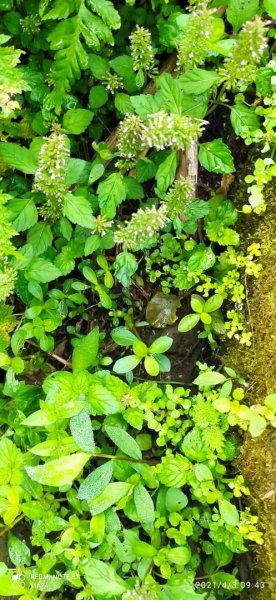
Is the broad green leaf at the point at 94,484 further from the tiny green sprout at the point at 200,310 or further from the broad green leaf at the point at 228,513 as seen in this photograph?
the tiny green sprout at the point at 200,310

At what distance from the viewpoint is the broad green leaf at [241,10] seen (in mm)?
1725

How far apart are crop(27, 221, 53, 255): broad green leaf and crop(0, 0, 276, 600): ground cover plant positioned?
0.01m

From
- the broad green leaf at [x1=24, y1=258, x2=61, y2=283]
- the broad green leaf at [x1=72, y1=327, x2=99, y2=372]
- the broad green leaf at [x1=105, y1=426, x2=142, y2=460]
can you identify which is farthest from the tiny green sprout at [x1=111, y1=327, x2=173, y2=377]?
the broad green leaf at [x1=24, y1=258, x2=61, y2=283]

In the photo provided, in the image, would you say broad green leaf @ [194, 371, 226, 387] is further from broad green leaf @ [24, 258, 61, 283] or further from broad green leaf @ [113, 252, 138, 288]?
broad green leaf @ [24, 258, 61, 283]

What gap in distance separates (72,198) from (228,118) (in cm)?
78

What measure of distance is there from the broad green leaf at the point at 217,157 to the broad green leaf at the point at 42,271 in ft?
2.15

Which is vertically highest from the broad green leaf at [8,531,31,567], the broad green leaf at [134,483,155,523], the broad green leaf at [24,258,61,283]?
the broad green leaf at [24,258,61,283]

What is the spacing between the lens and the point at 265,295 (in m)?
2.06

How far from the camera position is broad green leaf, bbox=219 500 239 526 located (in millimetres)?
1887

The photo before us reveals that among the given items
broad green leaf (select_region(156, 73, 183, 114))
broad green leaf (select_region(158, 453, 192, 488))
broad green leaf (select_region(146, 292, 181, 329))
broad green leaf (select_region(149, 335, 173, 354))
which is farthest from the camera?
broad green leaf (select_region(146, 292, 181, 329))

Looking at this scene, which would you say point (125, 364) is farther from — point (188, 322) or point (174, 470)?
point (174, 470)

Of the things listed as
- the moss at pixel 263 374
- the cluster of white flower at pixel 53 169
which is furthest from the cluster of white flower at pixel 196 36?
the moss at pixel 263 374

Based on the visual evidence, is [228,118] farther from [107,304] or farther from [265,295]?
[107,304]

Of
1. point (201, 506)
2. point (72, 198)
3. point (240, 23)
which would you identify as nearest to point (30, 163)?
point (72, 198)
